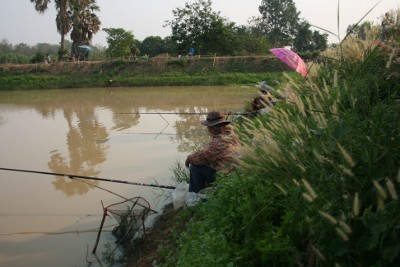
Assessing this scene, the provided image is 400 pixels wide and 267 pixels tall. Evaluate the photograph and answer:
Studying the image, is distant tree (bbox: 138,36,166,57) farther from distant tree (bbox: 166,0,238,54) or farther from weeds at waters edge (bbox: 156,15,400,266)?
weeds at waters edge (bbox: 156,15,400,266)

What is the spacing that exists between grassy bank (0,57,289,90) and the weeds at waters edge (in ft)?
66.5

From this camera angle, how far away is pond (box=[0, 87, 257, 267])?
4027 millimetres

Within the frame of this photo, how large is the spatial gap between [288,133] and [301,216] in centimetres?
53

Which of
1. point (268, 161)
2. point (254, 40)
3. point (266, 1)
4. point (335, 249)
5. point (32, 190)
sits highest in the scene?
point (266, 1)

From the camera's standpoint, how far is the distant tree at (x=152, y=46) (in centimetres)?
3903

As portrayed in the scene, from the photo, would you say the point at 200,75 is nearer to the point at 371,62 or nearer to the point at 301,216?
the point at 371,62

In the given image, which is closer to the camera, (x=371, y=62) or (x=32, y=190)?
(x=371, y=62)

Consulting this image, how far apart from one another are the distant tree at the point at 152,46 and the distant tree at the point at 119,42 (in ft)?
25.6

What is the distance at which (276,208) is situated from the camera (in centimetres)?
211

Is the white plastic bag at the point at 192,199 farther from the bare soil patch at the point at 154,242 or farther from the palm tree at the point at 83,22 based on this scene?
the palm tree at the point at 83,22

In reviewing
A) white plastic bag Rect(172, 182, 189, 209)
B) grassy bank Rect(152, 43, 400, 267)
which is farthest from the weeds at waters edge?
white plastic bag Rect(172, 182, 189, 209)

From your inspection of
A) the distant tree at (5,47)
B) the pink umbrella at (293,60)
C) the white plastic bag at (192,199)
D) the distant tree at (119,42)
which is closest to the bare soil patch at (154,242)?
the white plastic bag at (192,199)

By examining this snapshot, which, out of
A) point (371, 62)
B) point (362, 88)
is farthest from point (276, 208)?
point (371, 62)

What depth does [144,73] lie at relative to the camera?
1030 inches
